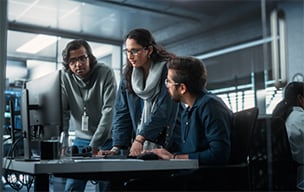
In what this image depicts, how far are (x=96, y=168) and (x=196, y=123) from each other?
54 cm

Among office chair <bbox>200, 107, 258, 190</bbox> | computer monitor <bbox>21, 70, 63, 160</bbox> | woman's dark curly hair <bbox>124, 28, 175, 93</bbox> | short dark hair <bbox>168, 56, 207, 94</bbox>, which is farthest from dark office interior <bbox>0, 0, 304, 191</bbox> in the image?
short dark hair <bbox>168, 56, 207, 94</bbox>

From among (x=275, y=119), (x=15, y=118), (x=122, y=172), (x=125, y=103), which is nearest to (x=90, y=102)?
(x=125, y=103)

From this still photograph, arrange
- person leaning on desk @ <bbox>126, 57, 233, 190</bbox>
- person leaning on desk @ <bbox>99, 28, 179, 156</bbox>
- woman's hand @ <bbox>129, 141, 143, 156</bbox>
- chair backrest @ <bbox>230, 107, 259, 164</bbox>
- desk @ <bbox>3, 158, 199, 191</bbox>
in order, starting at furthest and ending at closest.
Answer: person leaning on desk @ <bbox>99, 28, 179, 156</bbox> → woman's hand @ <bbox>129, 141, 143, 156</bbox> → chair backrest @ <bbox>230, 107, 259, 164</bbox> → person leaning on desk @ <bbox>126, 57, 233, 190</bbox> → desk @ <bbox>3, 158, 199, 191</bbox>

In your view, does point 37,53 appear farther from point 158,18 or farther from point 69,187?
point 69,187

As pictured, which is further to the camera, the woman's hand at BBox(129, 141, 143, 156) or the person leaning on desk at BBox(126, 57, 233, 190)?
the woman's hand at BBox(129, 141, 143, 156)

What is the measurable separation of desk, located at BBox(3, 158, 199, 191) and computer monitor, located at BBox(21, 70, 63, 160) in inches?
8.2

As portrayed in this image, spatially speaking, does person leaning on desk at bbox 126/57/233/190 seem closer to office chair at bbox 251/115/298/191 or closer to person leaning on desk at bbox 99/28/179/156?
person leaning on desk at bbox 99/28/179/156

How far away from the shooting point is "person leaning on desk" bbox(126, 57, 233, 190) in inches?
56.0

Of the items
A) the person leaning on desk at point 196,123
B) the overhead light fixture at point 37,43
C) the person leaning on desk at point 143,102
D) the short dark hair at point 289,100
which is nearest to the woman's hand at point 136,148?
the person leaning on desk at point 143,102

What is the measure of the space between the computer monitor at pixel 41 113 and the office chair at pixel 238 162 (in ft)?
2.10

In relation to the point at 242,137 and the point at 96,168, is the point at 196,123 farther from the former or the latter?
the point at 96,168

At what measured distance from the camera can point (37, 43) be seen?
3.21 metres

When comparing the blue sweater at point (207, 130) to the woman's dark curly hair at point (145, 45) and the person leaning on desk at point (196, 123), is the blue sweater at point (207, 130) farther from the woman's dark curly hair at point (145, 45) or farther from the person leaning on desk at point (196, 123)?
the woman's dark curly hair at point (145, 45)

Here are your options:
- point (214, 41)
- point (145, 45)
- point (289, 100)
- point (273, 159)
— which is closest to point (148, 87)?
point (145, 45)
